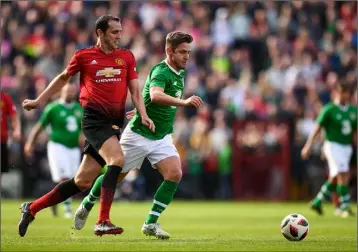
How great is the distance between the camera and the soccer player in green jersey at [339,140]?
18.7 metres

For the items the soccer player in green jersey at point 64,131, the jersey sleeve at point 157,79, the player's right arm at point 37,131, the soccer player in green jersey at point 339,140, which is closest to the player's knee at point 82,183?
the jersey sleeve at point 157,79

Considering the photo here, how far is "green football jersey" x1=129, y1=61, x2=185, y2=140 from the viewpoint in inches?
455

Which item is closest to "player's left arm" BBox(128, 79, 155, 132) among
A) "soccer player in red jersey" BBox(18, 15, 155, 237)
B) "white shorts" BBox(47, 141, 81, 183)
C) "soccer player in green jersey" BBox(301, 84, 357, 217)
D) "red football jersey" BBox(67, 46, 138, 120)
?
"soccer player in red jersey" BBox(18, 15, 155, 237)

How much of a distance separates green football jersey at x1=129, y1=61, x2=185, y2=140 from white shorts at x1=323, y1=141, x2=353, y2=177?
7.73m

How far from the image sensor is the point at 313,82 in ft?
88.8

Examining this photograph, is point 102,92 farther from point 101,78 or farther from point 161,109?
point 161,109

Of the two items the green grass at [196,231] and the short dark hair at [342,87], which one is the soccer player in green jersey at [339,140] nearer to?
the short dark hair at [342,87]

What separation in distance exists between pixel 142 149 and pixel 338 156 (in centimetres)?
812

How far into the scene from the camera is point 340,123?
19.0 meters

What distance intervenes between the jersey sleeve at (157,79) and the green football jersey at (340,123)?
800 cm

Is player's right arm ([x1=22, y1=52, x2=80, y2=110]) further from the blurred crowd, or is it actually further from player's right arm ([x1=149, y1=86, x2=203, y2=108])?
the blurred crowd

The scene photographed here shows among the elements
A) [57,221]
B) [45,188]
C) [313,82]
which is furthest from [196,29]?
[57,221]

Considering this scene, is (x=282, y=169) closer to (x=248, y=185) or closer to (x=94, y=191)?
(x=248, y=185)

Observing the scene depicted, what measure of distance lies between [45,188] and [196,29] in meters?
7.38
